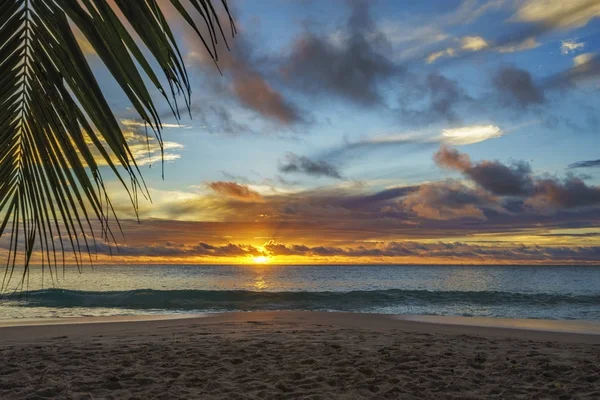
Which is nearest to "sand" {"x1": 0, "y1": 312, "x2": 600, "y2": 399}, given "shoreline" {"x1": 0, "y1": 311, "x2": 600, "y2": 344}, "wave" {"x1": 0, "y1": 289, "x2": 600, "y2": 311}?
"shoreline" {"x1": 0, "y1": 311, "x2": 600, "y2": 344}

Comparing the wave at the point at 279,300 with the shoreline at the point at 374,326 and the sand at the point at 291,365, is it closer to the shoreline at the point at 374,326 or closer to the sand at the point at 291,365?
the shoreline at the point at 374,326

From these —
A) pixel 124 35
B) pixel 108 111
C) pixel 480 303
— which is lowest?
pixel 480 303

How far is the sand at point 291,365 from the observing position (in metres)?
5.27

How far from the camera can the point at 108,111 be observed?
3.99 ft

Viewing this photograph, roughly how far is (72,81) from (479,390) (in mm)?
5460

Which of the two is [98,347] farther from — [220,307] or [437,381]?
[220,307]

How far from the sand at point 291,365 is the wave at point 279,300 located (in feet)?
35.9

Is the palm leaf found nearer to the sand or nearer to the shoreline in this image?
the sand

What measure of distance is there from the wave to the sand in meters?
11.0

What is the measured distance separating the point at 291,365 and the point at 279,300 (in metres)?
16.5

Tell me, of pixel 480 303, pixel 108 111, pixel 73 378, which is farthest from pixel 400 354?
pixel 480 303

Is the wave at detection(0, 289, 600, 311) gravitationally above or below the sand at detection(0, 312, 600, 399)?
below

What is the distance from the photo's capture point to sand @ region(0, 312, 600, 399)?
5266mm

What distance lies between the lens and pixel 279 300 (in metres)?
22.8
